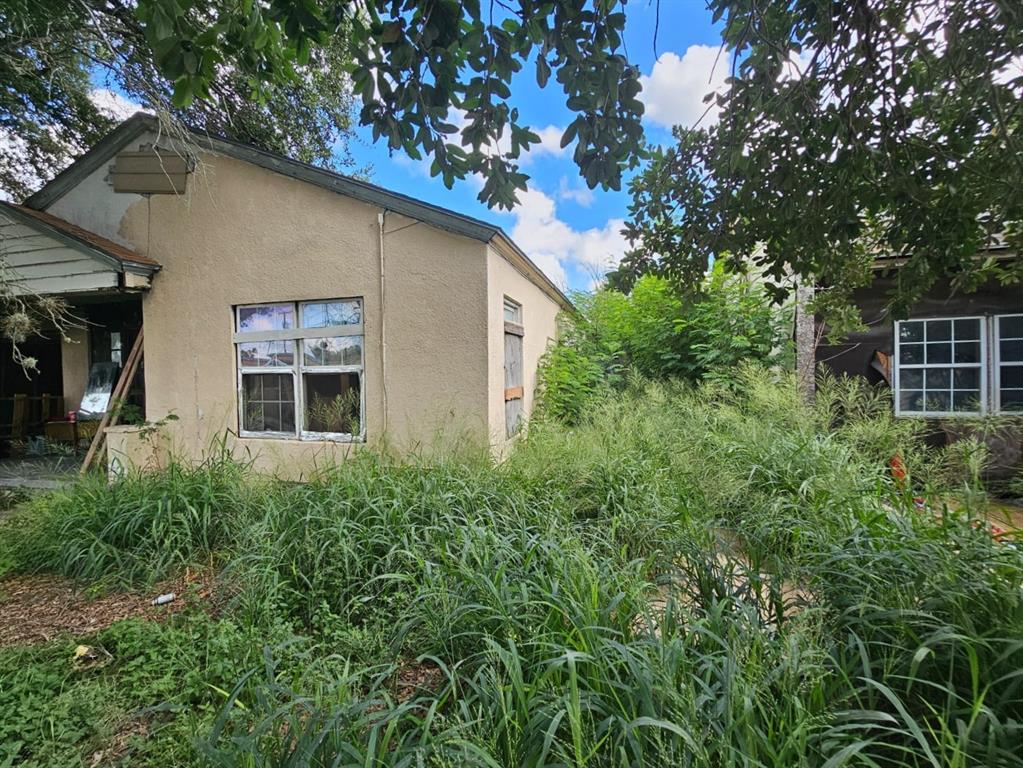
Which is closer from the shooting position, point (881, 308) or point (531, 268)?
point (881, 308)

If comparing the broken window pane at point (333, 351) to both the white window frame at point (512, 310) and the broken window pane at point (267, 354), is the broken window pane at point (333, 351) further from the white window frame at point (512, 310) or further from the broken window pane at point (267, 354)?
the white window frame at point (512, 310)

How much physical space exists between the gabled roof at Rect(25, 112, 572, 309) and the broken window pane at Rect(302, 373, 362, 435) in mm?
2222

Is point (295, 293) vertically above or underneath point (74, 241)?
underneath

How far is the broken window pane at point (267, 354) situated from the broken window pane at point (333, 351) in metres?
0.23

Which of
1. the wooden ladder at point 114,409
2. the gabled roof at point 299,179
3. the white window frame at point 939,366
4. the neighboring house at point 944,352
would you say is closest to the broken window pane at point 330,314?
the gabled roof at point 299,179

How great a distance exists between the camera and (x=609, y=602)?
2.02 metres

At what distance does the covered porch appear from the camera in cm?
580

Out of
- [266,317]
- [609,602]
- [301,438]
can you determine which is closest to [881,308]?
[609,602]

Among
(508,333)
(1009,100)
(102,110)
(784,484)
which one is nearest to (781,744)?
(784,484)

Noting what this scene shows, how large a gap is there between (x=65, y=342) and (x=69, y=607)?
6.97 metres

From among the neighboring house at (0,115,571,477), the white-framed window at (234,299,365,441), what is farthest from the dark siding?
the white-framed window at (234,299,365,441)

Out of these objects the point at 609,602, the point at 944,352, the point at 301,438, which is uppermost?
the point at 944,352

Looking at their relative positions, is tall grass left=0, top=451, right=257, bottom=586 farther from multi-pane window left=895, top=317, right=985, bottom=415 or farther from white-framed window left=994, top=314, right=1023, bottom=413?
white-framed window left=994, top=314, right=1023, bottom=413

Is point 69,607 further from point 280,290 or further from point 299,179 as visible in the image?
point 299,179
